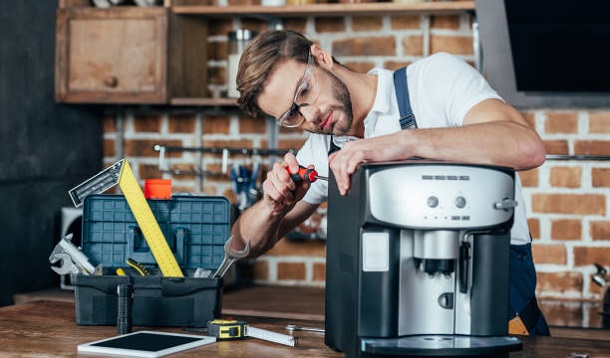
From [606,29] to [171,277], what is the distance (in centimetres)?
165

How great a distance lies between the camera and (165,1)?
3221mm

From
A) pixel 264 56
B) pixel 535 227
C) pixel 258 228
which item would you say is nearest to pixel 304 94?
pixel 264 56

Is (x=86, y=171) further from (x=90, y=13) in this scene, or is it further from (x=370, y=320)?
(x=370, y=320)

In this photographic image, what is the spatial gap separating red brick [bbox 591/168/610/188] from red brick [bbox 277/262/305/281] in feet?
3.48

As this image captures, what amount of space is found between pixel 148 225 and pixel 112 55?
140 cm


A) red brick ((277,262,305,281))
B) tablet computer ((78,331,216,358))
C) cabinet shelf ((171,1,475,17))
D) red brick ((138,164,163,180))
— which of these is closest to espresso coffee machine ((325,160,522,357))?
tablet computer ((78,331,216,358))

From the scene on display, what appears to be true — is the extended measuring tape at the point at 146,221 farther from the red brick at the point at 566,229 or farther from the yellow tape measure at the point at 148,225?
the red brick at the point at 566,229

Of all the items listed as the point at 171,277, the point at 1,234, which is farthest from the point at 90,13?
the point at 171,277

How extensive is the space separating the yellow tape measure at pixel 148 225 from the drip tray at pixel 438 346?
0.61 metres

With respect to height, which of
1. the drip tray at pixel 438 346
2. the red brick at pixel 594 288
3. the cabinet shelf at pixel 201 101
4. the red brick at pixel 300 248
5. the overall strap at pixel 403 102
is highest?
the cabinet shelf at pixel 201 101

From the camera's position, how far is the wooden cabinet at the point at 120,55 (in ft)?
10.5

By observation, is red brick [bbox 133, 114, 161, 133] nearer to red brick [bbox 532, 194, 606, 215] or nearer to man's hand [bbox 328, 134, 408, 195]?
red brick [bbox 532, 194, 606, 215]

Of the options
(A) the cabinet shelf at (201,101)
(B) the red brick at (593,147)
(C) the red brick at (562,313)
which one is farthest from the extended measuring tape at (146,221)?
(B) the red brick at (593,147)

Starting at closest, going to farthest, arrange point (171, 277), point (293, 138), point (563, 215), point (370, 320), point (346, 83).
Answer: point (370, 320) < point (171, 277) < point (346, 83) < point (563, 215) < point (293, 138)
